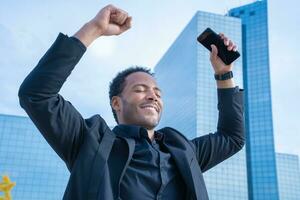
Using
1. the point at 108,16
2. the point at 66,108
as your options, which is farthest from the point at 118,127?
the point at 108,16

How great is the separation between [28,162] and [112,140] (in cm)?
6679

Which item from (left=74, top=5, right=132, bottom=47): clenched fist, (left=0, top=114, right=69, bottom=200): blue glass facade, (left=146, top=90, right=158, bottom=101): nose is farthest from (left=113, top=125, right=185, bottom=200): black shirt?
(left=0, top=114, right=69, bottom=200): blue glass facade

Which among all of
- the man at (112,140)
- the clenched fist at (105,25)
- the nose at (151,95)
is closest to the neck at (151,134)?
the man at (112,140)

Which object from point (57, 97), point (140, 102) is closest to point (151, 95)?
point (140, 102)

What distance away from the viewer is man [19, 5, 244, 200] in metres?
2.15

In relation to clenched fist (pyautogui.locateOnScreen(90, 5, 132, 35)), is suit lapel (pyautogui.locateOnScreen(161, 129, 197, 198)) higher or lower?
lower

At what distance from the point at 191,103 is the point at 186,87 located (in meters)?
5.04

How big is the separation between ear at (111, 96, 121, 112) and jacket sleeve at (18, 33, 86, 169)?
621 mm

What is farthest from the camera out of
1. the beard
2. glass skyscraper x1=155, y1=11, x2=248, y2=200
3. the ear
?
glass skyscraper x1=155, y1=11, x2=248, y2=200

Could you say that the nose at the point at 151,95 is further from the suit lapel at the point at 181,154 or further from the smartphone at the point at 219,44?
the smartphone at the point at 219,44

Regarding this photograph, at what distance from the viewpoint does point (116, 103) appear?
2934 mm

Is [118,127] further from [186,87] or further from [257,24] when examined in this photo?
[257,24]

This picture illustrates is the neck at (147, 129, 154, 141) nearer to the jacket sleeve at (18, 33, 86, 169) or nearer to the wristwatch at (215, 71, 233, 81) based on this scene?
the jacket sleeve at (18, 33, 86, 169)

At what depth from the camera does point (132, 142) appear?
2.39 meters
